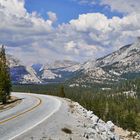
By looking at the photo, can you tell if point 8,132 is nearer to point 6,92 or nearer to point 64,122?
point 64,122

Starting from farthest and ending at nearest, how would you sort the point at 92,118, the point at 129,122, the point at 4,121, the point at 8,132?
the point at 129,122
the point at 92,118
the point at 4,121
the point at 8,132

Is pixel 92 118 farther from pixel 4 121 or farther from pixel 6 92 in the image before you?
pixel 6 92

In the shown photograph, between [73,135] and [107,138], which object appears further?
[107,138]

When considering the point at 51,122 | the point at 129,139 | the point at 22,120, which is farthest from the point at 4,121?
the point at 129,139

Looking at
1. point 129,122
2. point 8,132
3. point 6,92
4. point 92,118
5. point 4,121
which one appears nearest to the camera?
point 8,132

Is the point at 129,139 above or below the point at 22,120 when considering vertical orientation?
below

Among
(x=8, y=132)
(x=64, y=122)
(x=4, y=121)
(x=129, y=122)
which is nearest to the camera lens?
(x=8, y=132)

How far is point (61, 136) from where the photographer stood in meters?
30.0

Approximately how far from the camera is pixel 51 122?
3638 cm

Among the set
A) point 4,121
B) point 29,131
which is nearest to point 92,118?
point 4,121

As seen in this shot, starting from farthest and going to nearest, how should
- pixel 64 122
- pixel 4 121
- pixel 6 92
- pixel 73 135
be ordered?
pixel 6 92, pixel 64 122, pixel 4 121, pixel 73 135

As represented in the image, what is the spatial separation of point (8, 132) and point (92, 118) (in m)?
21.1

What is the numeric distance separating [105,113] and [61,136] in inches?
5010

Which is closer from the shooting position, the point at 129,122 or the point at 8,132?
the point at 8,132
